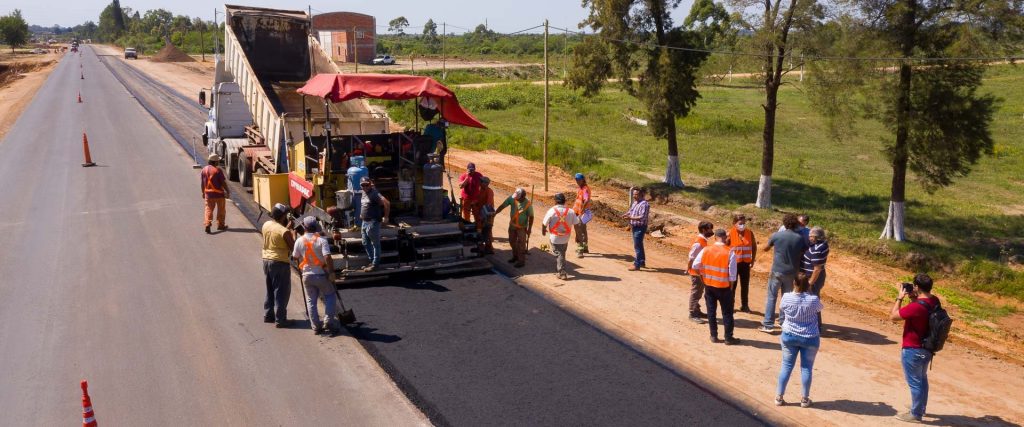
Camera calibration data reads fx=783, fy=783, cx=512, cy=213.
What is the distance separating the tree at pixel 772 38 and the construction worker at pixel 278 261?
41.5ft

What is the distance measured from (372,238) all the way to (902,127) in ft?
37.5

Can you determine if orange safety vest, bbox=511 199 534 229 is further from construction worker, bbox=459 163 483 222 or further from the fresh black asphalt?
the fresh black asphalt

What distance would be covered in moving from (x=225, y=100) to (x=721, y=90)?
44.6 metres

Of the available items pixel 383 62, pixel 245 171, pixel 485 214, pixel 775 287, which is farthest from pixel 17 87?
pixel 775 287

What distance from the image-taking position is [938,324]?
7465 mm

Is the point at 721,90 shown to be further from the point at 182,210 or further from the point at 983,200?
the point at 182,210

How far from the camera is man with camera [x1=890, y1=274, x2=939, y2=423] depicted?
24.9 feet

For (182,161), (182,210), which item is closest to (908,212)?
(182,210)

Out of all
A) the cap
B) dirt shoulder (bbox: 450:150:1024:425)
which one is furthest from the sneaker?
the cap

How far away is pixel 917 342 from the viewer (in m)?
7.61

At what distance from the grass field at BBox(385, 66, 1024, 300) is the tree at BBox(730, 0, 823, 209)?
24.4 inches

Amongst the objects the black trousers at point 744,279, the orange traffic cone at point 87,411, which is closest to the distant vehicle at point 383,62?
the black trousers at point 744,279

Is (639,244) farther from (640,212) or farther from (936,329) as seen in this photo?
(936,329)

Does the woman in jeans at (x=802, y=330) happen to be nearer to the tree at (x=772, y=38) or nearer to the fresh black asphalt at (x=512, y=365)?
the fresh black asphalt at (x=512, y=365)
